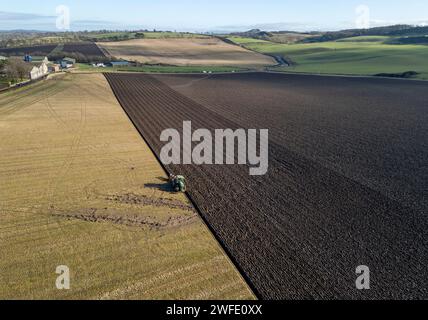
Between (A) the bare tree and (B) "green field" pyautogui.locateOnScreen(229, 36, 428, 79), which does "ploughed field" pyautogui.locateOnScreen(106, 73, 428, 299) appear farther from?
(B) "green field" pyautogui.locateOnScreen(229, 36, 428, 79)

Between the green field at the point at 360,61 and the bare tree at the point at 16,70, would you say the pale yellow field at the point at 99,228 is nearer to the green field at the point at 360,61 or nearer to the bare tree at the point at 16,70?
the bare tree at the point at 16,70

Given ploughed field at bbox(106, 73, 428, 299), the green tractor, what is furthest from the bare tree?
the green tractor

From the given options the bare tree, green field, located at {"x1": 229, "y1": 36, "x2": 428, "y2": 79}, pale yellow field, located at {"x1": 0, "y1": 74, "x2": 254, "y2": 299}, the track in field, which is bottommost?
pale yellow field, located at {"x1": 0, "y1": 74, "x2": 254, "y2": 299}

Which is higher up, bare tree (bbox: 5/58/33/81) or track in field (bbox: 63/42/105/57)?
track in field (bbox: 63/42/105/57)

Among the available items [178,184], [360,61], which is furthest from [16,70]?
[360,61]

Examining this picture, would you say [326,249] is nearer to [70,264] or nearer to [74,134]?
[70,264]

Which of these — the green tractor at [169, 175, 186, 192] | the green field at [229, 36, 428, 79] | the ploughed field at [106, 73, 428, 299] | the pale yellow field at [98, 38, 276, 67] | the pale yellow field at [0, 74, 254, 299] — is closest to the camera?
the pale yellow field at [0, 74, 254, 299]

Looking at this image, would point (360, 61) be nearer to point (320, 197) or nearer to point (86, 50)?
point (86, 50)
